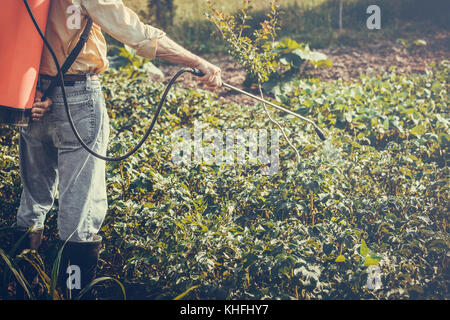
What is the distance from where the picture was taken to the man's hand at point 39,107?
2.25m

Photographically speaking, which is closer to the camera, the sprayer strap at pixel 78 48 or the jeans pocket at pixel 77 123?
the sprayer strap at pixel 78 48

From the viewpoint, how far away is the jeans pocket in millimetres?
2307

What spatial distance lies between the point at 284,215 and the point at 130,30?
1632 millimetres

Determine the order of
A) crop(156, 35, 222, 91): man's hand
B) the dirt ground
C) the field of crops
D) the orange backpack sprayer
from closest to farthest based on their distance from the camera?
the orange backpack sprayer < crop(156, 35, 222, 91): man's hand < the field of crops < the dirt ground

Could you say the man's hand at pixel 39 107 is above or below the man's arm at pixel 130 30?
below

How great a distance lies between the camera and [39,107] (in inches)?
89.3

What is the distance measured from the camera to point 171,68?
7.36m

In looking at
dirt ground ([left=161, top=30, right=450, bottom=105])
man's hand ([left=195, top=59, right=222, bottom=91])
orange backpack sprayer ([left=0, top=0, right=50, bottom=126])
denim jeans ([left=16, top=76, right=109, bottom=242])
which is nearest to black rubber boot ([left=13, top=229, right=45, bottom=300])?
denim jeans ([left=16, top=76, right=109, bottom=242])
